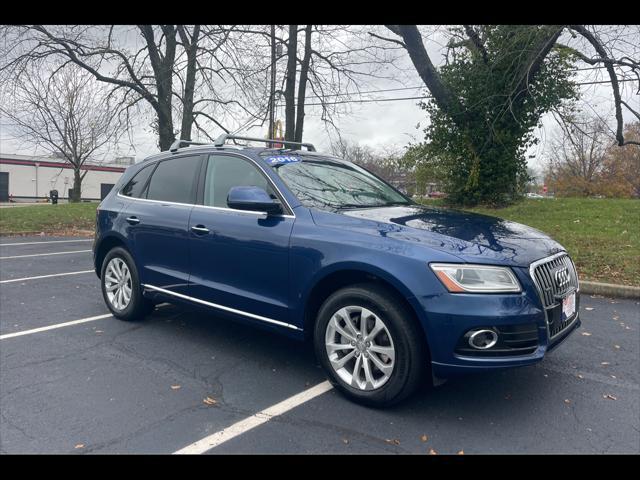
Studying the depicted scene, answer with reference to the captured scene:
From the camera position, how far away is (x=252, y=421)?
310 centimetres

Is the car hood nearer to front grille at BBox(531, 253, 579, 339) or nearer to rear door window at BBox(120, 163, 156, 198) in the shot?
front grille at BBox(531, 253, 579, 339)

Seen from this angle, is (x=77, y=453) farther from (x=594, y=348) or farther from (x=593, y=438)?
(x=594, y=348)

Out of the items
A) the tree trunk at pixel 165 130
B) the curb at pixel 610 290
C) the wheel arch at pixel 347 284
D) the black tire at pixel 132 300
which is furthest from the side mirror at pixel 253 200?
the tree trunk at pixel 165 130

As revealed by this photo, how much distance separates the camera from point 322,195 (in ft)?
13.2

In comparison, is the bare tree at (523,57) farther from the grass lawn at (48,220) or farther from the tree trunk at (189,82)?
the grass lawn at (48,220)

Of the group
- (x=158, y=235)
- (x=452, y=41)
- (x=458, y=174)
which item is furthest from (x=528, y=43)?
(x=158, y=235)

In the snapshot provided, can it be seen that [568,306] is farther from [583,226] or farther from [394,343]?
[583,226]

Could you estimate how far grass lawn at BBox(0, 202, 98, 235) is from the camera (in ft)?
50.2

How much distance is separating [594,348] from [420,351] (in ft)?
7.88

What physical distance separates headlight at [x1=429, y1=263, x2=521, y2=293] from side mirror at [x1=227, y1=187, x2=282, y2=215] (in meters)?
1.36

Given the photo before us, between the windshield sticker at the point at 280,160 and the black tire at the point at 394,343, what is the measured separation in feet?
4.56

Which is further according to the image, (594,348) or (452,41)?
(452,41)
